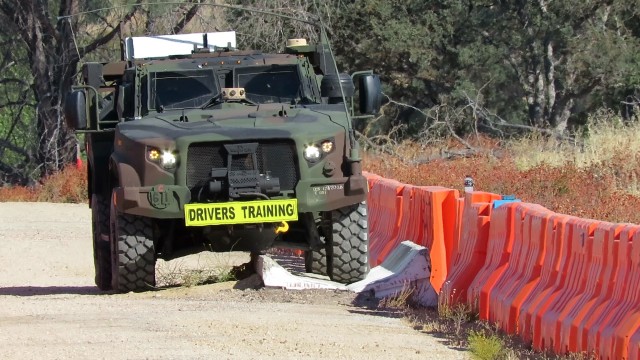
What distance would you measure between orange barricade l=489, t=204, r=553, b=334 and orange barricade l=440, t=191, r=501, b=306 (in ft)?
2.27

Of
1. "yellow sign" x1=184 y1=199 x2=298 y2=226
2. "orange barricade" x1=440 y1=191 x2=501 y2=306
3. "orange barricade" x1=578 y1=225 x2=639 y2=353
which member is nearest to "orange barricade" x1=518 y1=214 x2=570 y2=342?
"orange barricade" x1=578 y1=225 x2=639 y2=353

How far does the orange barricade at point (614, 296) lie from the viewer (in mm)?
7000

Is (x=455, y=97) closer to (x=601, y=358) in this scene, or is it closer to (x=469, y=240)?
(x=469, y=240)

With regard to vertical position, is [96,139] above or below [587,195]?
above

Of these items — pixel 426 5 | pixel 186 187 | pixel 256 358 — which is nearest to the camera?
pixel 256 358

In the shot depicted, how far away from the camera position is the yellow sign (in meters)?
10.8

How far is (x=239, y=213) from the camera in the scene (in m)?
10.8

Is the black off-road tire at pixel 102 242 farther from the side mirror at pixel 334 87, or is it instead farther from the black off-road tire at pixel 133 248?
the side mirror at pixel 334 87

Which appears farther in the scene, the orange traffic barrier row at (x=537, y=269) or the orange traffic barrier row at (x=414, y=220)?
the orange traffic barrier row at (x=414, y=220)

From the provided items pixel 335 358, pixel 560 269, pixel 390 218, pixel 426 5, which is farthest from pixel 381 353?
pixel 426 5

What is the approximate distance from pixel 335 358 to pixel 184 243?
4708mm

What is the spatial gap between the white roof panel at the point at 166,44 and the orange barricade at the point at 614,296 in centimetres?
719

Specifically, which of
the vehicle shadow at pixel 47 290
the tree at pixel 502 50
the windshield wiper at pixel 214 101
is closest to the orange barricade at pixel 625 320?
the windshield wiper at pixel 214 101

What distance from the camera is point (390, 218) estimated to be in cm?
1319
